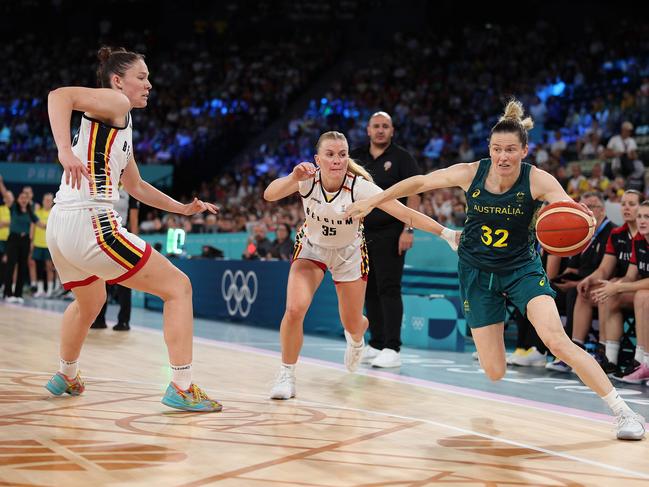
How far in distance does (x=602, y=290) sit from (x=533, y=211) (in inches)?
107

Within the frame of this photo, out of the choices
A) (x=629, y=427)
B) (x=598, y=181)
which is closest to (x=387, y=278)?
(x=629, y=427)

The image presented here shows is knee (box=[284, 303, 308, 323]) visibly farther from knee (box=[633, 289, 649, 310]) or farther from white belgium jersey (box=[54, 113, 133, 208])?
knee (box=[633, 289, 649, 310])

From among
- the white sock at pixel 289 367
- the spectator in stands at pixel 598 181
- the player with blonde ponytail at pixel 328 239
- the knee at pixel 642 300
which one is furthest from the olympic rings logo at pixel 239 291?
the white sock at pixel 289 367

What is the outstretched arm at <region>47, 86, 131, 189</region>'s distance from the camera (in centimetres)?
468

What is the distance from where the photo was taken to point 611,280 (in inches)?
320

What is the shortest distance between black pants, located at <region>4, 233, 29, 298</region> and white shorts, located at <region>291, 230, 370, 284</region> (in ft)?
31.9

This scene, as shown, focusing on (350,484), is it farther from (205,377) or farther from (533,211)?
(205,377)

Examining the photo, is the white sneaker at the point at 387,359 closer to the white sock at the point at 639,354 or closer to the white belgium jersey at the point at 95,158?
the white sock at the point at 639,354

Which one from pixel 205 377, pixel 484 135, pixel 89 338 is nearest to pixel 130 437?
pixel 205 377

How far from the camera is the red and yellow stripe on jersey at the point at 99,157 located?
504cm

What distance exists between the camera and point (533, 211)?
5285 millimetres

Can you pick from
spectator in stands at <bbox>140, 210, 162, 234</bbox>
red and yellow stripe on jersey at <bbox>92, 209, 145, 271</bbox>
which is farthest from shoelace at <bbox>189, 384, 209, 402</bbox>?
spectator in stands at <bbox>140, 210, 162, 234</bbox>

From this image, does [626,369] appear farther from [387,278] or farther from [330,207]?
[330,207]

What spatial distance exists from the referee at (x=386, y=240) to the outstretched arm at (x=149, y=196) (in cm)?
291
